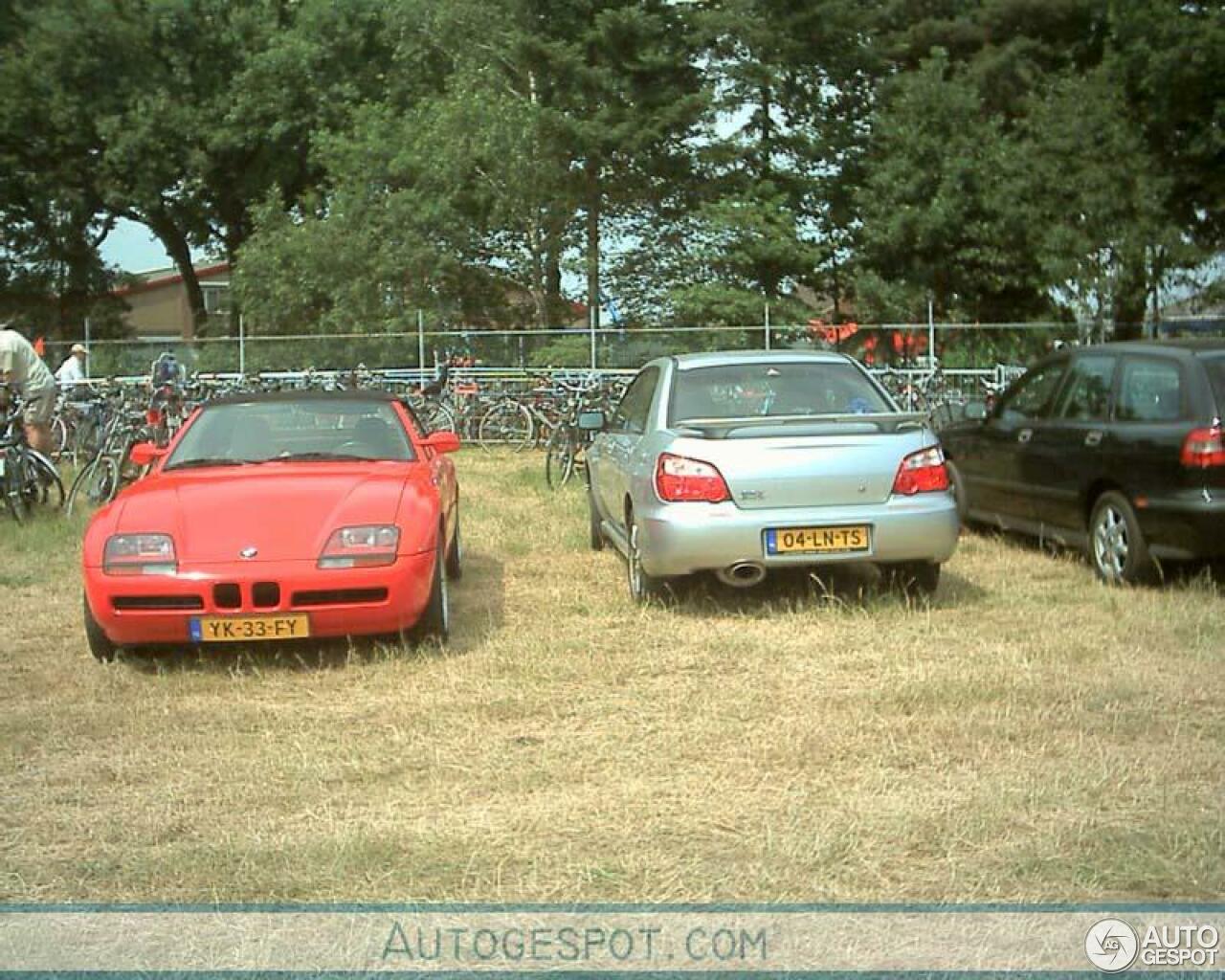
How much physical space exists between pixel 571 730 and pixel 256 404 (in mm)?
3536

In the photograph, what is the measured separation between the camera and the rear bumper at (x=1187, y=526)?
8.12m

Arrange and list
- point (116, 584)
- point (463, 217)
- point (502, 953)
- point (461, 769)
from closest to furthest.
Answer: point (502, 953) → point (461, 769) → point (116, 584) → point (463, 217)

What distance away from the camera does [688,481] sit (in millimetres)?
7984

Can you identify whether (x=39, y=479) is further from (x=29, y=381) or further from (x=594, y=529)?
(x=594, y=529)

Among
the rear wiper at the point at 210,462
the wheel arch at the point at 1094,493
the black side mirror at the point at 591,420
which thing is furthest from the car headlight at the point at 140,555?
the wheel arch at the point at 1094,493

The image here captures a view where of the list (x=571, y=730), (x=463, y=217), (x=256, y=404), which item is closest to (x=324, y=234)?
(x=463, y=217)

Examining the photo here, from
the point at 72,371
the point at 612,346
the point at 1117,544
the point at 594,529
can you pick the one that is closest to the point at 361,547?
the point at 594,529

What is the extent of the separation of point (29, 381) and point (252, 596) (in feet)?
26.8

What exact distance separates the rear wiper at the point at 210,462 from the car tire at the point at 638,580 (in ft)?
7.21

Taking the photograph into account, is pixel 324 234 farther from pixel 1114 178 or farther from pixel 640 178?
pixel 1114 178

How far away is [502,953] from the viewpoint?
3826 mm

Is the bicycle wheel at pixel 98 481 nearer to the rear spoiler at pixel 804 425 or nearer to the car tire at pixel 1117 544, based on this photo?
the rear spoiler at pixel 804 425

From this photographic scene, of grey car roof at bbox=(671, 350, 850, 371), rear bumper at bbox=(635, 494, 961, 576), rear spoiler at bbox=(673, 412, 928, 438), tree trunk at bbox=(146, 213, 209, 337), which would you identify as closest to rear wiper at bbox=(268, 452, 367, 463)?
rear bumper at bbox=(635, 494, 961, 576)

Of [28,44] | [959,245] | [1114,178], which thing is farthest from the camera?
[28,44]
